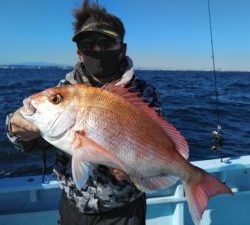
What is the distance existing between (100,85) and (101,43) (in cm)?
31

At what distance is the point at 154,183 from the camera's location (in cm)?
264

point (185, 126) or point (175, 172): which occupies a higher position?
point (175, 172)

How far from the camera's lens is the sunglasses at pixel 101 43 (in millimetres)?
2975

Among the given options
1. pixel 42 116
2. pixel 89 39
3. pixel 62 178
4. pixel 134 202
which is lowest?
pixel 134 202

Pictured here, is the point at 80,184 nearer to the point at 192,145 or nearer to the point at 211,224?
the point at 211,224

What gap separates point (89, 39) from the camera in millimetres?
2977

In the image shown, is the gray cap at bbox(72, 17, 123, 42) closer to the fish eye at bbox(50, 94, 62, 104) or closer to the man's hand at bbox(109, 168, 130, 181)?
the fish eye at bbox(50, 94, 62, 104)

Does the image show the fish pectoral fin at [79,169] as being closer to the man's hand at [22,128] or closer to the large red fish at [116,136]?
the large red fish at [116,136]

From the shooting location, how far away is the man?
292cm

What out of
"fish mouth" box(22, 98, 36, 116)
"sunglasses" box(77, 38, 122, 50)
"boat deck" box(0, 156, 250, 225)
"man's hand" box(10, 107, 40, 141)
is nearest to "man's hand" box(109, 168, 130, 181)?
"man's hand" box(10, 107, 40, 141)

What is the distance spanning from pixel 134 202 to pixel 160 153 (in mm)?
732

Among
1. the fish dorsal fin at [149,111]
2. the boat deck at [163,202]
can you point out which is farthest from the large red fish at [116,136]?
the boat deck at [163,202]

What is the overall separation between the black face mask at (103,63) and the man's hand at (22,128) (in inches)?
27.1

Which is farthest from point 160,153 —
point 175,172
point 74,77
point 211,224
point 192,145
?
point 192,145
